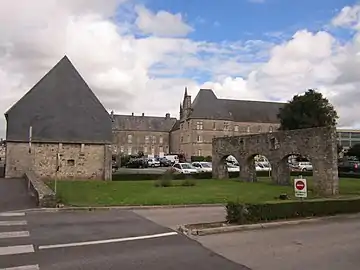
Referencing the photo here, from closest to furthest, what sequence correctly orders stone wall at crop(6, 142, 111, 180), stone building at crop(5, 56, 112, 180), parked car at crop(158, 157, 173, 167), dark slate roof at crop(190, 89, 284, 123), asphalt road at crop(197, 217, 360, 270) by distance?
asphalt road at crop(197, 217, 360, 270)
stone wall at crop(6, 142, 111, 180)
stone building at crop(5, 56, 112, 180)
parked car at crop(158, 157, 173, 167)
dark slate roof at crop(190, 89, 284, 123)

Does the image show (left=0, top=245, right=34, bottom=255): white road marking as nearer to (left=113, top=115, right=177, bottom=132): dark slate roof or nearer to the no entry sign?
the no entry sign

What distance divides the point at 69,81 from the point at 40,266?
34382 millimetres

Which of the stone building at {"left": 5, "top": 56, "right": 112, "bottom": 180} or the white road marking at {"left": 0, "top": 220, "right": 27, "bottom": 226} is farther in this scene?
the stone building at {"left": 5, "top": 56, "right": 112, "bottom": 180}

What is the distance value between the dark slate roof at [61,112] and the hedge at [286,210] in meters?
26.9

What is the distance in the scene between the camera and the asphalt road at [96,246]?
790 cm

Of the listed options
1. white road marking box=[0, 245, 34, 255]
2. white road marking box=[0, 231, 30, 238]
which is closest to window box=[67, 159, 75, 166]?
white road marking box=[0, 231, 30, 238]

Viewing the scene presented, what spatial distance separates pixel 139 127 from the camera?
11638 cm

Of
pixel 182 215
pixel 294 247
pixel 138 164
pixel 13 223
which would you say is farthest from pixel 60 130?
pixel 294 247

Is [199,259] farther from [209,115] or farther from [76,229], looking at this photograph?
[209,115]

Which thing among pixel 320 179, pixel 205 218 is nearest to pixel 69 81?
pixel 320 179

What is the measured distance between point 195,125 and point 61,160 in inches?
2364

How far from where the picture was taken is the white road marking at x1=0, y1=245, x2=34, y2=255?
866cm

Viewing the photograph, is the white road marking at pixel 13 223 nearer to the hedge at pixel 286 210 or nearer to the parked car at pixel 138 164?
the hedge at pixel 286 210

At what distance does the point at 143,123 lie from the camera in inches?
4626
